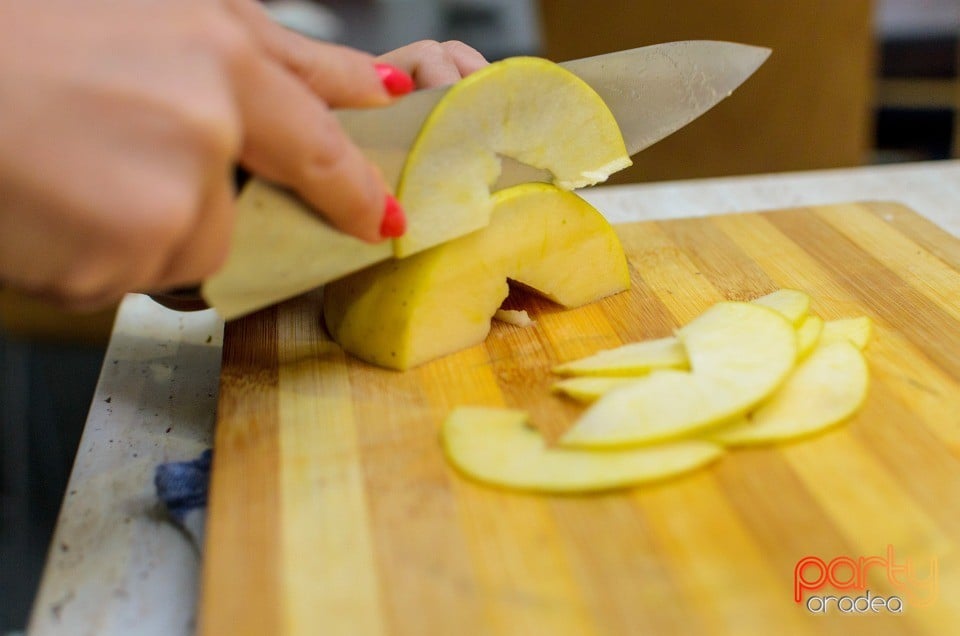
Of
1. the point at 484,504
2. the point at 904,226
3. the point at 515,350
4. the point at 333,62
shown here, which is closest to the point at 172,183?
the point at 333,62

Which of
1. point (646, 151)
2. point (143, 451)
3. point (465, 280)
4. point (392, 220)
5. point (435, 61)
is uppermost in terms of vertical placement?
point (435, 61)

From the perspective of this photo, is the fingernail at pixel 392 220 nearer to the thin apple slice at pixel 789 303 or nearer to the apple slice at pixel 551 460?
the apple slice at pixel 551 460

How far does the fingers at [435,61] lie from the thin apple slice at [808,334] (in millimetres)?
655

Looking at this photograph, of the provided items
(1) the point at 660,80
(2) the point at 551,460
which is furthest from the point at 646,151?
(2) the point at 551,460

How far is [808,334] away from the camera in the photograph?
126 centimetres

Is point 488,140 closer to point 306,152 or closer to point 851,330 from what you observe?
point 306,152

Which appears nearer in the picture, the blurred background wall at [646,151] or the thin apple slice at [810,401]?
the thin apple slice at [810,401]

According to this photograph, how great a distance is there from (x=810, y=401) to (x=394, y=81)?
27.6 inches

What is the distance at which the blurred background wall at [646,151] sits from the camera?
8.44 ft

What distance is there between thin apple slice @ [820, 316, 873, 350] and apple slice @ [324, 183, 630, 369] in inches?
14.9

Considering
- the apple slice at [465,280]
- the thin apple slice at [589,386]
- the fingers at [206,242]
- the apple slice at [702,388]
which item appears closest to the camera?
the fingers at [206,242]

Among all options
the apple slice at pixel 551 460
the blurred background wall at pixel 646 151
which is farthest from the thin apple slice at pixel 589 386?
the blurred background wall at pixel 646 151

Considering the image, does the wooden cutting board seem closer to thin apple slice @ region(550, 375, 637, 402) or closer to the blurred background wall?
thin apple slice @ region(550, 375, 637, 402)

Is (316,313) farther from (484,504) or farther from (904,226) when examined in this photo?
(904,226)
